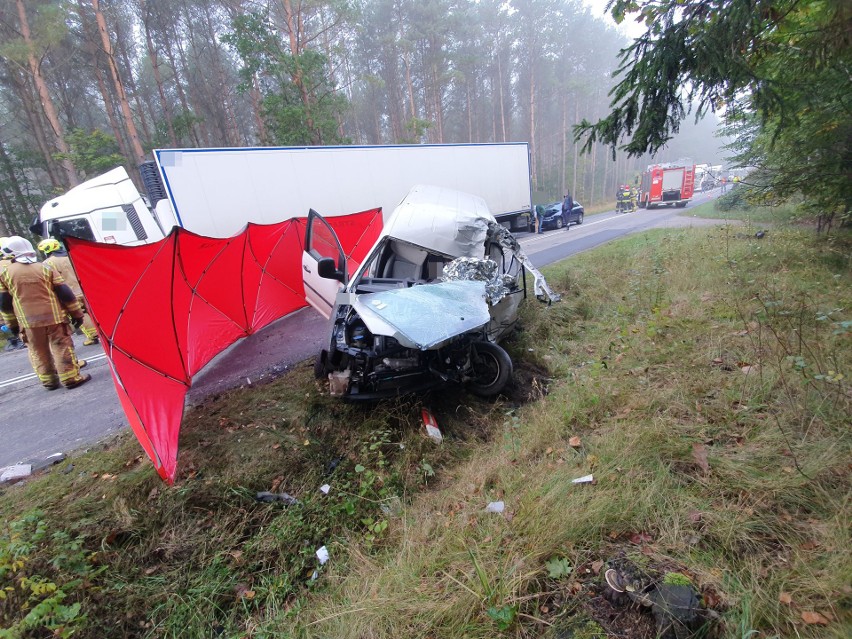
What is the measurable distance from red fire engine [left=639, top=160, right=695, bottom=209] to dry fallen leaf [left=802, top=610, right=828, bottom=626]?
27492mm

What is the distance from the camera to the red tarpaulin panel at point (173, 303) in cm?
289

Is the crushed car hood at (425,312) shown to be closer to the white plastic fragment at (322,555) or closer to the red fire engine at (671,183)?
the white plastic fragment at (322,555)

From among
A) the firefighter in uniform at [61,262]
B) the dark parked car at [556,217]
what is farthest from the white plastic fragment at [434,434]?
the dark parked car at [556,217]

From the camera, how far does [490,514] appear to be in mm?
2201

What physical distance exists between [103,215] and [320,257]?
6255 mm

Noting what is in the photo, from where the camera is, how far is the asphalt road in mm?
3637

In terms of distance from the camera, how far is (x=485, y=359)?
3.70m

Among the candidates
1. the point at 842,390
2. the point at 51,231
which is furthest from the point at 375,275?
the point at 51,231

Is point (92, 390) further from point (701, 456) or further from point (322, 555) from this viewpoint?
point (701, 456)

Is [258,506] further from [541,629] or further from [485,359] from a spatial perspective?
[485,359]

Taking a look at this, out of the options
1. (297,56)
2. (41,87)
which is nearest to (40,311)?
(41,87)

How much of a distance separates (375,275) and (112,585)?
3324 mm

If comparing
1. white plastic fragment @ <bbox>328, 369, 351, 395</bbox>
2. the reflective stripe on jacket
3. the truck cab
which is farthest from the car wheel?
the truck cab

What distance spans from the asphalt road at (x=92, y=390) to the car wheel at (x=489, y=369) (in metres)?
2.49
